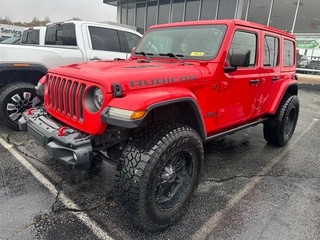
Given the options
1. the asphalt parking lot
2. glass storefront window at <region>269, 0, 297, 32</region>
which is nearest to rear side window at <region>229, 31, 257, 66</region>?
the asphalt parking lot

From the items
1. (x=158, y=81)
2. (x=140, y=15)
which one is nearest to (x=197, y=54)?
(x=158, y=81)

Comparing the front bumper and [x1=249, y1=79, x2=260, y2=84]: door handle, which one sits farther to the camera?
[x1=249, y1=79, x2=260, y2=84]: door handle

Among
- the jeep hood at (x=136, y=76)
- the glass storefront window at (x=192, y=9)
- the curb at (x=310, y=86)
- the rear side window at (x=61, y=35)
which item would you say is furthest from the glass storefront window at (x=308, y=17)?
the jeep hood at (x=136, y=76)

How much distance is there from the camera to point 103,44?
523 cm

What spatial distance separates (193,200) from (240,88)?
1493 mm

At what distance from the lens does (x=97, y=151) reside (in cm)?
227

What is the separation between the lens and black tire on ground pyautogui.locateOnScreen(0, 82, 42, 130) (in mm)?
4133

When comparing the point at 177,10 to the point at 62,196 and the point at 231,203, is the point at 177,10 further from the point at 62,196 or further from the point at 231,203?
the point at 62,196

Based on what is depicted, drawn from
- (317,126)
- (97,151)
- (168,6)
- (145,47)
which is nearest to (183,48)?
(145,47)

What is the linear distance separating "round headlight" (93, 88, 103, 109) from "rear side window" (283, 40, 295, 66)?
11.5 feet

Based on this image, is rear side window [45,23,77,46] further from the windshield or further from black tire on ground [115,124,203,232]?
black tire on ground [115,124,203,232]

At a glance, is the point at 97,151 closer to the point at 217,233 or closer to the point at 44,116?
the point at 44,116

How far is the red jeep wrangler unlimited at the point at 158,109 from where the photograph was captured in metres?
1.97

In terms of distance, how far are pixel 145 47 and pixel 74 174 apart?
2.02 metres
